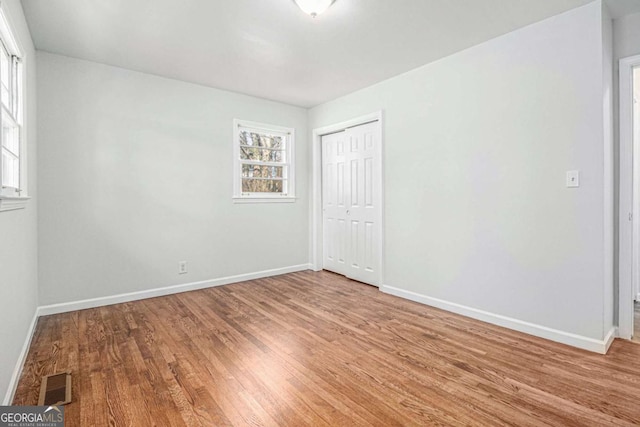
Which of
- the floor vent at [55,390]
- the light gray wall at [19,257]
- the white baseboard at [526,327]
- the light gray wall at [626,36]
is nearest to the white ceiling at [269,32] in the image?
the light gray wall at [626,36]

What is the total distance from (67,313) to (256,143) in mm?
2948

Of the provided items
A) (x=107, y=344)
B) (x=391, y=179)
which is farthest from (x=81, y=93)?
(x=391, y=179)

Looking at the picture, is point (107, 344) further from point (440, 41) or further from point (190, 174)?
point (440, 41)

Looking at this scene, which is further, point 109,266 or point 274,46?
point 109,266

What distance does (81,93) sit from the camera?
3.21 m

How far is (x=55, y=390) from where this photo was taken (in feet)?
6.05

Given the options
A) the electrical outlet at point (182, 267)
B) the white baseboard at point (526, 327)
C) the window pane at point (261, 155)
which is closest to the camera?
the white baseboard at point (526, 327)

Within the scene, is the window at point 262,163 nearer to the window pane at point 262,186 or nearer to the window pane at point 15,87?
the window pane at point 262,186

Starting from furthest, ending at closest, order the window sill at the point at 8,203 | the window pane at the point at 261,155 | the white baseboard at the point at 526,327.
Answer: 1. the window pane at the point at 261,155
2. the white baseboard at the point at 526,327
3. the window sill at the point at 8,203

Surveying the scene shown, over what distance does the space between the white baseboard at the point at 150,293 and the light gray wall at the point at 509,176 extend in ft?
6.34

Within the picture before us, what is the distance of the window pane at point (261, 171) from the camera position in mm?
4461

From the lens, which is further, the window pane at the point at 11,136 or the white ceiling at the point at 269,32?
Result: the white ceiling at the point at 269,32

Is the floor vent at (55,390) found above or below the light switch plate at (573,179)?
below

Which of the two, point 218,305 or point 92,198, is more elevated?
point 92,198
